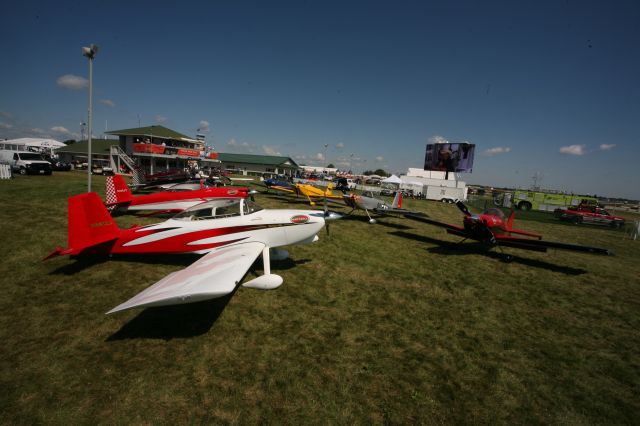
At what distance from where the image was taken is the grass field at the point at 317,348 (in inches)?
140

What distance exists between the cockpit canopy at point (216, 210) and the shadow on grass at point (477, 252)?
27.5 ft

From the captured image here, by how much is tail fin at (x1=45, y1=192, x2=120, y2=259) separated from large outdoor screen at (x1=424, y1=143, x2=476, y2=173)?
49.4 meters

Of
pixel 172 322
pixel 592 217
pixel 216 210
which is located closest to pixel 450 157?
pixel 592 217

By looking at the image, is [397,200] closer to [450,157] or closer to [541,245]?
[541,245]

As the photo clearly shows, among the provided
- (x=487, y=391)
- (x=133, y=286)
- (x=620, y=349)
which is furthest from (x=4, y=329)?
(x=620, y=349)

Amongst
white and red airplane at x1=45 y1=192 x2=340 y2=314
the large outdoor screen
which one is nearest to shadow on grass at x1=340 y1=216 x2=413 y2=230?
white and red airplane at x1=45 y1=192 x2=340 y2=314

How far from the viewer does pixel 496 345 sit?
5.20 metres

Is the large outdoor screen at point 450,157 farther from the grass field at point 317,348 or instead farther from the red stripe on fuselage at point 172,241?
the red stripe on fuselage at point 172,241

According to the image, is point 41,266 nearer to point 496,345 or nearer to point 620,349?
point 496,345

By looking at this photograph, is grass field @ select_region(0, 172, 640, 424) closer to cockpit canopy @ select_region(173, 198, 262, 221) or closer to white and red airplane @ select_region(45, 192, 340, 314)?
white and red airplane @ select_region(45, 192, 340, 314)

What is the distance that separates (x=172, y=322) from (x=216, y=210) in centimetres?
314

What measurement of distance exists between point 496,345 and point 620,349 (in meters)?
2.74

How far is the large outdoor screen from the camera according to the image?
145 ft

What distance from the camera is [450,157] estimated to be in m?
45.9
